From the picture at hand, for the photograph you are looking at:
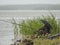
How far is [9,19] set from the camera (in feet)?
7.18

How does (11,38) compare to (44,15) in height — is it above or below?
below

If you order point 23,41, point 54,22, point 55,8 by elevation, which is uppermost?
point 55,8

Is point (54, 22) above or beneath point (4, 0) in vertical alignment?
beneath

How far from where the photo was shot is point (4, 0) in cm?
219

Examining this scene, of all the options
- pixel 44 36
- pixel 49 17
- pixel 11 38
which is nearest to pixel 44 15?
pixel 49 17

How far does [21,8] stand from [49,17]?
30 cm

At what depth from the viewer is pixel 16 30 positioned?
2166 mm

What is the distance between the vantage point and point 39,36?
2.15 m

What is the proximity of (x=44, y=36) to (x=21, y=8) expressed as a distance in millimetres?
371

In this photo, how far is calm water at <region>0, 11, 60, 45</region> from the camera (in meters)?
2.16

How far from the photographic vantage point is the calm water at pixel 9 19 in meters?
2.16

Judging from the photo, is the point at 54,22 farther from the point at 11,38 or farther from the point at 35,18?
the point at 11,38

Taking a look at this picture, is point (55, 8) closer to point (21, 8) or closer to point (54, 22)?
point (54, 22)

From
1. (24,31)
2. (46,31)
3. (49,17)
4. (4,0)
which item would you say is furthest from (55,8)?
(4,0)
